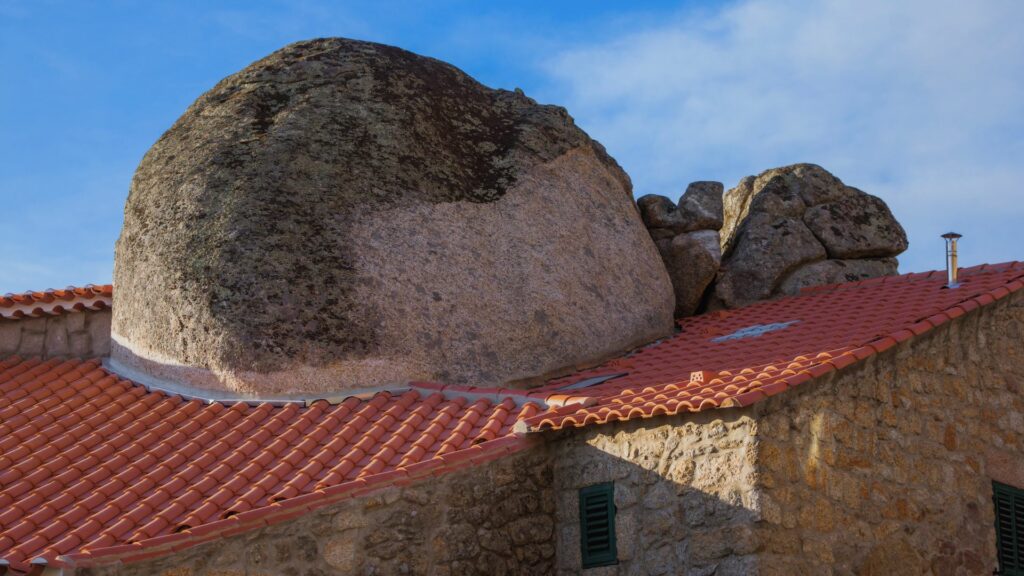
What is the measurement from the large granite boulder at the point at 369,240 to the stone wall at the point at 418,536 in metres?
1.90

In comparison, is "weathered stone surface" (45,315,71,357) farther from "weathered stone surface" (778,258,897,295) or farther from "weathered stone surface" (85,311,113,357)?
"weathered stone surface" (778,258,897,295)

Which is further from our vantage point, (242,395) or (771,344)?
(242,395)

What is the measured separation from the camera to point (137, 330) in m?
12.2

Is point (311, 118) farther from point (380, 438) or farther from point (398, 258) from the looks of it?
point (380, 438)

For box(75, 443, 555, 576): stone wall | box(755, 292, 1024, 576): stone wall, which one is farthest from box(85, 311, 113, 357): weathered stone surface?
box(755, 292, 1024, 576): stone wall

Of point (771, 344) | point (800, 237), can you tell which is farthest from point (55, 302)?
point (800, 237)

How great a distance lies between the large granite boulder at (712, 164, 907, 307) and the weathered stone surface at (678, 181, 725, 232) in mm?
401

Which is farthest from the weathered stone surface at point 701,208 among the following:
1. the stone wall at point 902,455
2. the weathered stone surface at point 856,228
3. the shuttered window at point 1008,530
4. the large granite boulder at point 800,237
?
the shuttered window at point 1008,530

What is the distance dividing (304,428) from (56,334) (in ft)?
13.7

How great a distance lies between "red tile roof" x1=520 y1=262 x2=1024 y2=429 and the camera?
9297mm

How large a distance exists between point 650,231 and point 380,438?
5.30 metres

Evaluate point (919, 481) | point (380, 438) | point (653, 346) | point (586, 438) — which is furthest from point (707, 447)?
point (653, 346)

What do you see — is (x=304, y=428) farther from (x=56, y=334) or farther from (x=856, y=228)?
(x=856, y=228)

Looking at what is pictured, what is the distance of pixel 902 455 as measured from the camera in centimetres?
970
